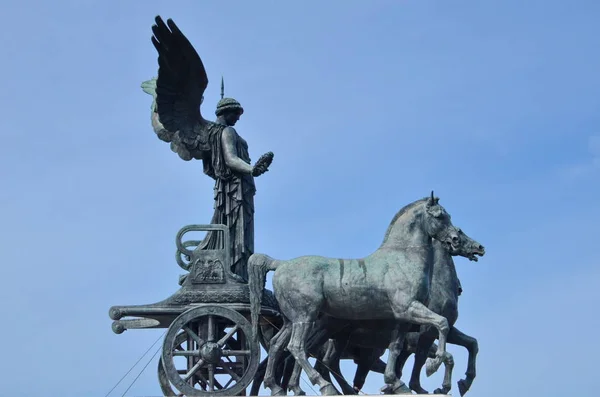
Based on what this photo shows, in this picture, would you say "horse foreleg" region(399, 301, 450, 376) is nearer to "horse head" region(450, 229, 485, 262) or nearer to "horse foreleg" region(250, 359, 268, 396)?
"horse head" region(450, 229, 485, 262)

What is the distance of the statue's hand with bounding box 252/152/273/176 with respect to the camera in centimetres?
2070

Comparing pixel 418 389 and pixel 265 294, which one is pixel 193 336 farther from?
pixel 418 389

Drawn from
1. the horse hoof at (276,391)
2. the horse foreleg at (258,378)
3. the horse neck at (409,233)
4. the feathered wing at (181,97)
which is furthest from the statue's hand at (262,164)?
the horse hoof at (276,391)

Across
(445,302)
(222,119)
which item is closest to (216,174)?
(222,119)

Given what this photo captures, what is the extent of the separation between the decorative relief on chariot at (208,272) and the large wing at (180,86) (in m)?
1.97

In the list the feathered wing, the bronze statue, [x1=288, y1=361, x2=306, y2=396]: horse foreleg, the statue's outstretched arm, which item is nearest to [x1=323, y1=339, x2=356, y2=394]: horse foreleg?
the bronze statue

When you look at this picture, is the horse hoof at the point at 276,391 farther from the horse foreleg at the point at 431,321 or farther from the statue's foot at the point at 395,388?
A: the horse foreleg at the point at 431,321

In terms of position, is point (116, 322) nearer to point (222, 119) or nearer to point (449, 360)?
point (222, 119)

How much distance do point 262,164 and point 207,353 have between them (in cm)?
278

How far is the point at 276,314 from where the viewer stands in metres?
20.4

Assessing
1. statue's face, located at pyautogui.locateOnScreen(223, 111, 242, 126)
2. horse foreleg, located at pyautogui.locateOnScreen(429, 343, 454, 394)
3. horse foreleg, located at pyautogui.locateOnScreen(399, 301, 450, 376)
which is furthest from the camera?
statue's face, located at pyautogui.locateOnScreen(223, 111, 242, 126)

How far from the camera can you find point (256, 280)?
19.8m

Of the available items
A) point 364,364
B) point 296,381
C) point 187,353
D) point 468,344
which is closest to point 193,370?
point 187,353

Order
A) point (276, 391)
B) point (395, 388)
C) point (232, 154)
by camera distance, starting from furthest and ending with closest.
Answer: point (232, 154) < point (276, 391) < point (395, 388)
